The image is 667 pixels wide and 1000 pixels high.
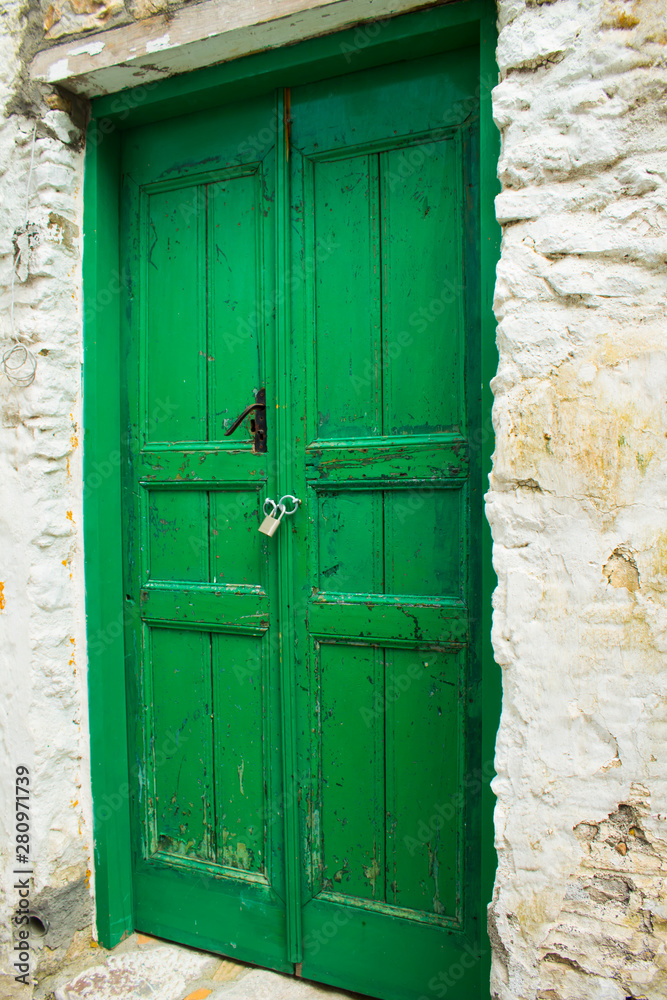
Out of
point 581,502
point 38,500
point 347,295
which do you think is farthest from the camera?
point 38,500

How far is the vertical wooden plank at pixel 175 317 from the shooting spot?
1936mm

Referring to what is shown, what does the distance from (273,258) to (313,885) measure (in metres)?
1.88

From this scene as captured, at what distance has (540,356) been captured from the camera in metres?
1.28

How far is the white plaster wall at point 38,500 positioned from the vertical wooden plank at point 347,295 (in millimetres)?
796

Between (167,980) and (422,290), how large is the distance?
7.07 ft

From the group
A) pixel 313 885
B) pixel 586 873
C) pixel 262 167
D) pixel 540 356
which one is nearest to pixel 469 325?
pixel 540 356

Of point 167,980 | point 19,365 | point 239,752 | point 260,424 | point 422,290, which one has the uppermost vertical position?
point 422,290

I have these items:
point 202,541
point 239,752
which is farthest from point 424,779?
point 202,541

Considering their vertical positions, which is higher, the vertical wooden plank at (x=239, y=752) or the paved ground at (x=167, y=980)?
the vertical wooden plank at (x=239, y=752)

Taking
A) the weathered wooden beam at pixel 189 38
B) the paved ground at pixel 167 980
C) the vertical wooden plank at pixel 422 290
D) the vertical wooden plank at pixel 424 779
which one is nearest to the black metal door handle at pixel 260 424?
the vertical wooden plank at pixel 422 290

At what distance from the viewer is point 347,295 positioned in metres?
1.75

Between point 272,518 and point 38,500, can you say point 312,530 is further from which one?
point 38,500

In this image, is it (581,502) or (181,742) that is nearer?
(581,502)

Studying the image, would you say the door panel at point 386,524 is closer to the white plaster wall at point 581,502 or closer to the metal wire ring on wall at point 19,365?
the white plaster wall at point 581,502
